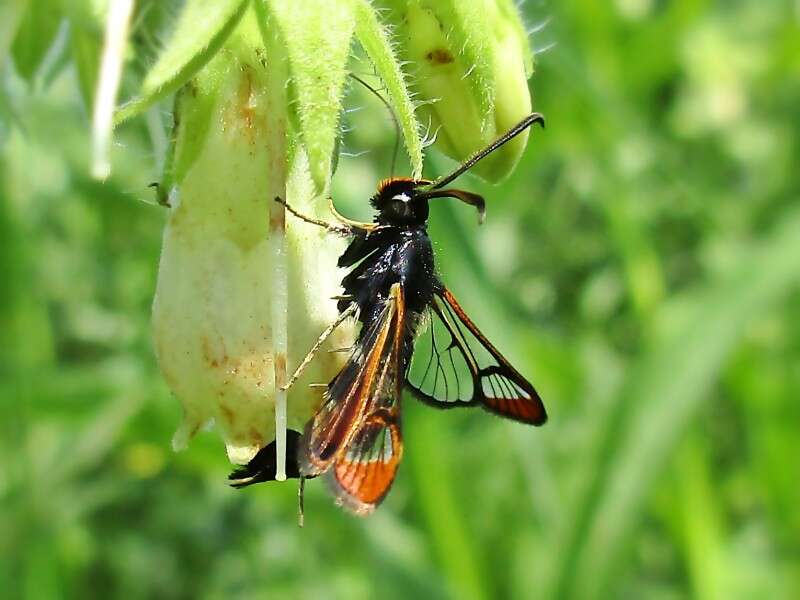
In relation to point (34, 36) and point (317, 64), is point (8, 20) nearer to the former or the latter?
point (34, 36)

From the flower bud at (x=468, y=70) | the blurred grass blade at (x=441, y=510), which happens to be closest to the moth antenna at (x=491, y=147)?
the flower bud at (x=468, y=70)

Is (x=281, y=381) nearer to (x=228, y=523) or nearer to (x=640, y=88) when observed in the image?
(x=228, y=523)

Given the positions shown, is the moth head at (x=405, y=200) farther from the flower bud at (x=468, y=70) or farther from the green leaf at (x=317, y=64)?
the green leaf at (x=317, y=64)

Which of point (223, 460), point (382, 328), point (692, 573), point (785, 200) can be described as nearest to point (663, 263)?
point (785, 200)

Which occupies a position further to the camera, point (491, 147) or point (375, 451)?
point (491, 147)

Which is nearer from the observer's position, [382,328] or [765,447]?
[382,328]

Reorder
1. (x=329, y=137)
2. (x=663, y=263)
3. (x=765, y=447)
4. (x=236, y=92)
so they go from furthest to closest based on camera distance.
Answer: (x=663, y=263) < (x=765, y=447) < (x=236, y=92) < (x=329, y=137)

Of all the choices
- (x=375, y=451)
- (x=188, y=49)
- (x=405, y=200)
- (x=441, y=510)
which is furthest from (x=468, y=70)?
(x=441, y=510)
